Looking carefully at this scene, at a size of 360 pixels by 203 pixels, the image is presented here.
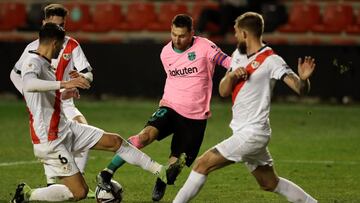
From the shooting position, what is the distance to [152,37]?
78.0ft

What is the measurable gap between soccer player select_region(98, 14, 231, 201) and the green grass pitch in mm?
665

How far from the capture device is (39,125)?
887 cm

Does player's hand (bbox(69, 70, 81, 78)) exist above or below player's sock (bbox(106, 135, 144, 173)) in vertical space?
above

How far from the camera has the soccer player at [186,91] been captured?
1031 cm

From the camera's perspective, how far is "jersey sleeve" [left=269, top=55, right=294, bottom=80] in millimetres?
8164

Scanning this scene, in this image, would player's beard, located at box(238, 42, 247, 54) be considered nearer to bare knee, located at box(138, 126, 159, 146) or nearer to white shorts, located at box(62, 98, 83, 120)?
bare knee, located at box(138, 126, 159, 146)

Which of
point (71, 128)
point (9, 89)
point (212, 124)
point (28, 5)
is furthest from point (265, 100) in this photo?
point (28, 5)

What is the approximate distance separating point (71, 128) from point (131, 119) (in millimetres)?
8572

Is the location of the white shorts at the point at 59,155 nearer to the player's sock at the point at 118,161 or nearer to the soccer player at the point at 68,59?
the player's sock at the point at 118,161

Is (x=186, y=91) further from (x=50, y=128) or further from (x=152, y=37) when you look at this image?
(x=152, y=37)

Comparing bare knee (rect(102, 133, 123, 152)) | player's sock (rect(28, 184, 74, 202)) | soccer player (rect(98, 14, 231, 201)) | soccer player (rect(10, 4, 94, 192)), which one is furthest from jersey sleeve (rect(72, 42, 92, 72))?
player's sock (rect(28, 184, 74, 202))

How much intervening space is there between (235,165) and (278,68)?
4.88m

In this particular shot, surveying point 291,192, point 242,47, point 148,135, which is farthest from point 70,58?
point 291,192

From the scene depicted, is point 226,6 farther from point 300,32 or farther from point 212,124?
point 212,124
